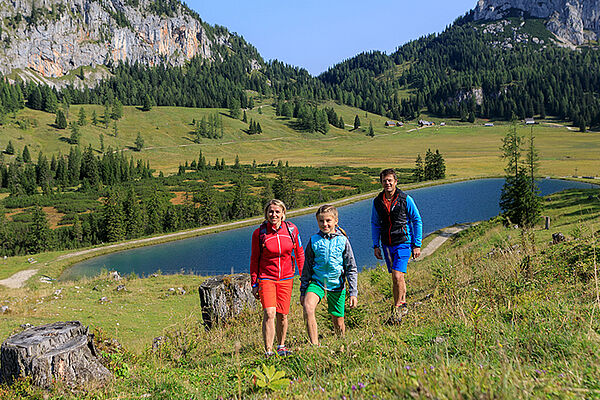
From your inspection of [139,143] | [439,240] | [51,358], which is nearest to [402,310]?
[51,358]

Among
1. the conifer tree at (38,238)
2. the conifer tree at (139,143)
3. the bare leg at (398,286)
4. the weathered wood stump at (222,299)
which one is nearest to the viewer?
the bare leg at (398,286)

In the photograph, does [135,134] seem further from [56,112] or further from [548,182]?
[548,182]

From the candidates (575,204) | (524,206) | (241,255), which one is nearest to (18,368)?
(524,206)

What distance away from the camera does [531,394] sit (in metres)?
1.97

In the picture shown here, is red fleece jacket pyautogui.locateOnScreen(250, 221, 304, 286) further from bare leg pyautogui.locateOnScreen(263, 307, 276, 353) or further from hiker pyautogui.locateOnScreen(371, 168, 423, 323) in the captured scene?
hiker pyautogui.locateOnScreen(371, 168, 423, 323)

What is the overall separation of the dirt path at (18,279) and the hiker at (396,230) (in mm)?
33733

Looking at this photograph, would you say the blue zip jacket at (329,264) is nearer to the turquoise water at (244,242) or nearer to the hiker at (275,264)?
the hiker at (275,264)

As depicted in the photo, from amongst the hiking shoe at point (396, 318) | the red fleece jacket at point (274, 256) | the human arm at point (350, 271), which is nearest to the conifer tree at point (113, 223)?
the red fleece jacket at point (274, 256)

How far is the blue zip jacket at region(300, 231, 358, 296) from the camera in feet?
18.5

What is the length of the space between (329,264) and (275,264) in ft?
2.80

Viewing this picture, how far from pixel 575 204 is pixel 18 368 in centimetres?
4547

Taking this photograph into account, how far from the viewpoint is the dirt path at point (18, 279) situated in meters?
31.1

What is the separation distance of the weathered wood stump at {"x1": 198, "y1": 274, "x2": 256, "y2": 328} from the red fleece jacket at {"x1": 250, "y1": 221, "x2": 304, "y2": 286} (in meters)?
2.77

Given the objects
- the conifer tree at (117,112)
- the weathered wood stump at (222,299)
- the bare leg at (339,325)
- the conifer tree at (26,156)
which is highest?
the conifer tree at (117,112)
